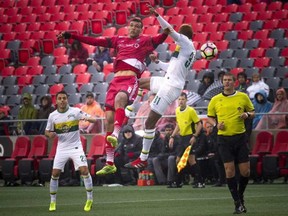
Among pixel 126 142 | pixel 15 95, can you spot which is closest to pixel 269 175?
pixel 126 142

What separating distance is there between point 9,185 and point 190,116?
21.6ft

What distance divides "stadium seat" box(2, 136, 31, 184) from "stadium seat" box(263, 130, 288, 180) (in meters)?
7.33

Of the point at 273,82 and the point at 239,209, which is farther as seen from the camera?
the point at 273,82

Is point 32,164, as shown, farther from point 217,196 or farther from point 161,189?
point 217,196

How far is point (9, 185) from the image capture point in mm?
26906

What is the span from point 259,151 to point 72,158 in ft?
23.1

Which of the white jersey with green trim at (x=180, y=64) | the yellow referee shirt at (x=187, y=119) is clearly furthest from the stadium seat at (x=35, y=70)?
the white jersey with green trim at (x=180, y=64)

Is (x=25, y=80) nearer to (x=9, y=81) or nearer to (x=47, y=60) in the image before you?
(x=9, y=81)

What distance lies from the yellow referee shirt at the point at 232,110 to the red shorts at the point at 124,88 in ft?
4.71

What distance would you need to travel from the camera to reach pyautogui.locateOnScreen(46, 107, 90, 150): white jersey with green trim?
18438 mm

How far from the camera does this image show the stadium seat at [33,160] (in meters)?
26.5

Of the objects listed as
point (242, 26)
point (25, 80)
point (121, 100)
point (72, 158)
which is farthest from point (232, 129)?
point (25, 80)

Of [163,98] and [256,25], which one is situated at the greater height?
[256,25]

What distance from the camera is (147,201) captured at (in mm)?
19562
